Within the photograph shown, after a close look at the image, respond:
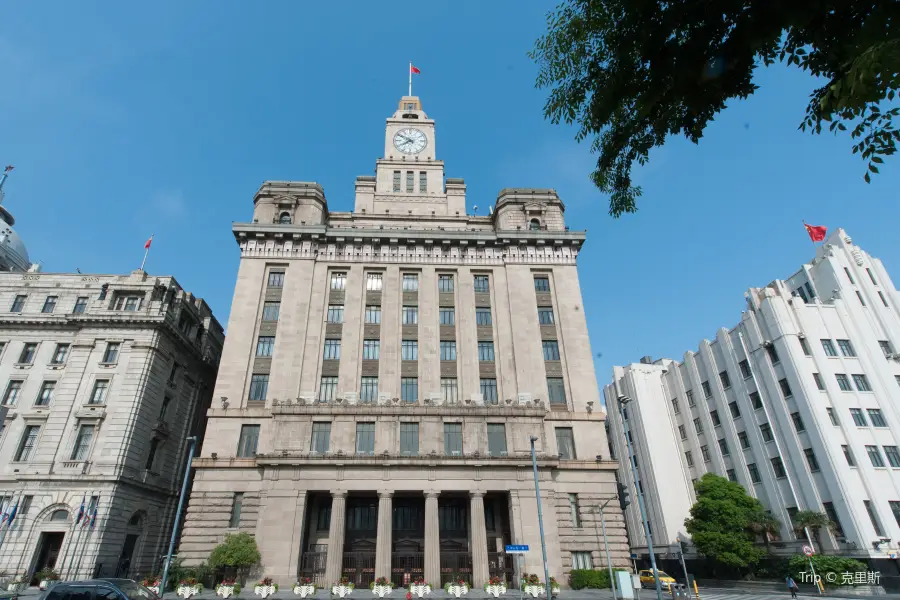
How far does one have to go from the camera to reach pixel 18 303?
45281mm

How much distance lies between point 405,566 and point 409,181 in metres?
39.3

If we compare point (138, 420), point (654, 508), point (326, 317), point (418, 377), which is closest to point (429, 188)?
point (326, 317)

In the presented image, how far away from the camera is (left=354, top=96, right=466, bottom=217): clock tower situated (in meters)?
53.7

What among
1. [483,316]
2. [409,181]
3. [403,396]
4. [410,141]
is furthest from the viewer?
[410,141]

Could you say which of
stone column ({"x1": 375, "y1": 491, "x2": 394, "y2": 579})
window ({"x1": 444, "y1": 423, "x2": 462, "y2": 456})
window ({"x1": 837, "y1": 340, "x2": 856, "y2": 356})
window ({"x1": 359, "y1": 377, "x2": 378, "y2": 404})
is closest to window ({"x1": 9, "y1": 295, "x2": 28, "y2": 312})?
window ({"x1": 359, "y1": 377, "x2": 378, "y2": 404})

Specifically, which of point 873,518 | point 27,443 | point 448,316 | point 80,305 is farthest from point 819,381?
point 80,305

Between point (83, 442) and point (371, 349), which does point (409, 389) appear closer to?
point (371, 349)

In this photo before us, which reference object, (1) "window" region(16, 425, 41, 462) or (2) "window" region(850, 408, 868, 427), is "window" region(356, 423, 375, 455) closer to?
(1) "window" region(16, 425, 41, 462)

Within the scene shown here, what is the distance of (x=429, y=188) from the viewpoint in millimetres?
55406

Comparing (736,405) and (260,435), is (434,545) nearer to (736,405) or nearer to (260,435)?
(260,435)

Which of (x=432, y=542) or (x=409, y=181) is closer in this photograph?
(x=432, y=542)

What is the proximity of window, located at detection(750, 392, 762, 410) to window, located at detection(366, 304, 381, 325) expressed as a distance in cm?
4002

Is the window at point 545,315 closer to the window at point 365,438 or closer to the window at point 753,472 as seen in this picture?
the window at point 365,438

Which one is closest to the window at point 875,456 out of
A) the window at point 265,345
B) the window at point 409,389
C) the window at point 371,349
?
the window at point 409,389
